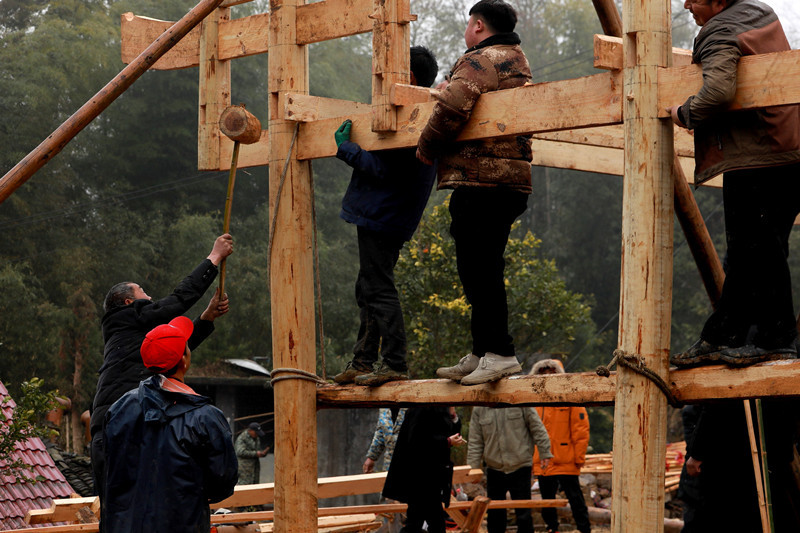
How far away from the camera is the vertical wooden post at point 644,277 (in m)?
4.32

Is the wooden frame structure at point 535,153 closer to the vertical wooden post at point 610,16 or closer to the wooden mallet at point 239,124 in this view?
the vertical wooden post at point 610,16

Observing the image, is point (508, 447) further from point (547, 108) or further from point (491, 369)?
point (547, 108)

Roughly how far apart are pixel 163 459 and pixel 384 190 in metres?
1.94

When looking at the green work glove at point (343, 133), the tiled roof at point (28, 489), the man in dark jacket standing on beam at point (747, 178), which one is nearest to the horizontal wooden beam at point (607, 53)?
the man in dark jacket standing on beam at point (747, 178)

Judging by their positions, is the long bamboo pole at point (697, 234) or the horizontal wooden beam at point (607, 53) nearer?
the horizontal wooden beam at point (607, 53)

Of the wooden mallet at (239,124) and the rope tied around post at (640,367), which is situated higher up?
the wooden mallet at (239,124)

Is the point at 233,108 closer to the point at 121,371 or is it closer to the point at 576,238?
the point at 121,371

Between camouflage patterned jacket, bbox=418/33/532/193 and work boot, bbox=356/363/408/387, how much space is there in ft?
3.40

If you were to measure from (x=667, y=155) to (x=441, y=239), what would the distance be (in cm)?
1280

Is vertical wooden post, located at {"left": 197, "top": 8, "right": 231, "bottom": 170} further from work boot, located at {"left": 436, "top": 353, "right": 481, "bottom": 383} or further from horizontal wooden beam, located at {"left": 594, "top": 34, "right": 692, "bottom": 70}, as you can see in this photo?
horizontal wooden beam, located at {"left": 594, "top": 34, "right": 692, "bottom": 70}

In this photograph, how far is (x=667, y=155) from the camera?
175 inches

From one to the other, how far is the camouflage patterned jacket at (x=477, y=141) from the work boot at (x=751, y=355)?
1.28 m

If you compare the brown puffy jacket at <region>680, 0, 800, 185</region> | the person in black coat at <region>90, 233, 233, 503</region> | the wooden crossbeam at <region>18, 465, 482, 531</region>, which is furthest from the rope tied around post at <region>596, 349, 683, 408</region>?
the wooden crossbeam at <region>18, 465, 482, 531</region>

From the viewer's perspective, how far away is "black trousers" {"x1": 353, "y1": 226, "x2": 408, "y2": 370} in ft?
17.8
